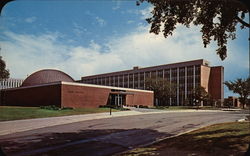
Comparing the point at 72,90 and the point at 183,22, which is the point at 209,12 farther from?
the point at 72,90

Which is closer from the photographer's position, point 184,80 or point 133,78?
point 184,80

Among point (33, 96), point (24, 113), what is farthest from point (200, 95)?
point (24, 113)

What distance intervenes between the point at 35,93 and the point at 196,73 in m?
52.9

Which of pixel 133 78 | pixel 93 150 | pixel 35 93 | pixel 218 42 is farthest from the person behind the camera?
pixel 133 78

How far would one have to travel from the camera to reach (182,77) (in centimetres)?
8075

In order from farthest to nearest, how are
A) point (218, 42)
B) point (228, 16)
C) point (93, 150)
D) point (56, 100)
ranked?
point (56, 100) → point (218, 42) → point (93, 150) → point (228, 16)

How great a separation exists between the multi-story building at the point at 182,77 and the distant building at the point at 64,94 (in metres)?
25.0

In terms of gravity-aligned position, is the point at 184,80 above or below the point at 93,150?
above

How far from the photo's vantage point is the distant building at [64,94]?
1538 inches

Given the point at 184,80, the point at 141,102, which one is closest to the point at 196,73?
the point at 184,80

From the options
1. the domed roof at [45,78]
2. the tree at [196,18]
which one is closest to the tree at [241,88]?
the domed roof at [45,78]

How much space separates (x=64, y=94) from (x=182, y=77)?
51681 millimetres

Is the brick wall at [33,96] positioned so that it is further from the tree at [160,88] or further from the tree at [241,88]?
the tree at [241,88]

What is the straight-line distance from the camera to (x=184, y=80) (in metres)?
80.8
